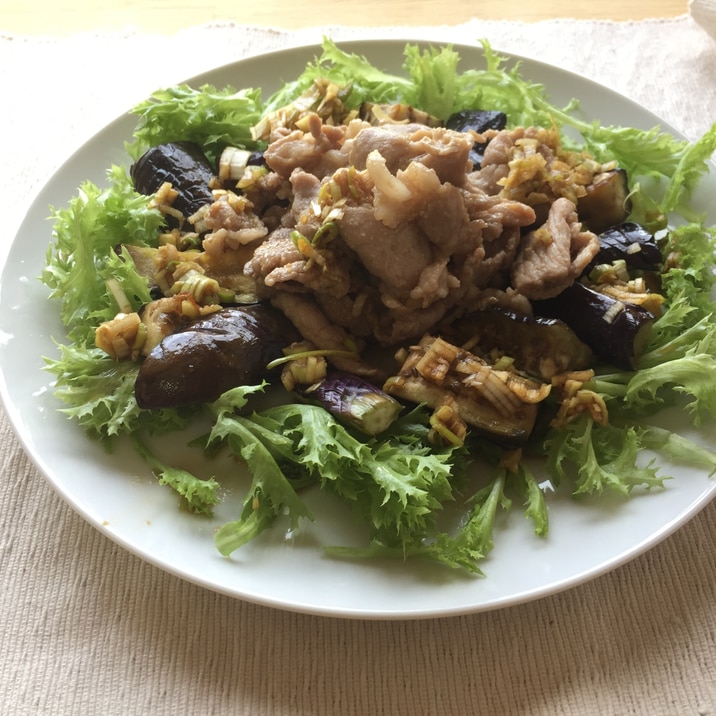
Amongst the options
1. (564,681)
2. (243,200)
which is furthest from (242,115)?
(564,681)

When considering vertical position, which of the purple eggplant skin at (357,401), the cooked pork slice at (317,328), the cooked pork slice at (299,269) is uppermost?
the cooked pork slice at (299,269)

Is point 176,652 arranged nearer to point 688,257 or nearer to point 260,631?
point 260,631

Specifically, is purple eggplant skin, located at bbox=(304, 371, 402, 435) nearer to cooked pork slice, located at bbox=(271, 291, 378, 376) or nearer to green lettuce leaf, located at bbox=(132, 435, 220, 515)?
cooked pork slice, located at bbox=(271, 291, 378, 376)

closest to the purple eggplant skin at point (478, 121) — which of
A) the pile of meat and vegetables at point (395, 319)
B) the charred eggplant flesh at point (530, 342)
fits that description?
the pile of meat and vegetables at point (395, 319)

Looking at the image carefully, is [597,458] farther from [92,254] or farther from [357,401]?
[92,254]

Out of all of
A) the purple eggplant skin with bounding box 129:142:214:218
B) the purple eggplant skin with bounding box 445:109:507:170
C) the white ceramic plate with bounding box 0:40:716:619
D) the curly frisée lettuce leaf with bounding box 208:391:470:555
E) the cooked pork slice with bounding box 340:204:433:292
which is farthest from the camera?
the purple eggplant skin with bounding box 445:109:507:170

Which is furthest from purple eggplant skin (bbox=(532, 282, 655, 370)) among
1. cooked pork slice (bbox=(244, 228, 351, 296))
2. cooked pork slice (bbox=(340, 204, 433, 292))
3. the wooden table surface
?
the wooden table surface

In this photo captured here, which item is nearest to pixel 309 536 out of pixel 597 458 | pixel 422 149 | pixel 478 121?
pixel 597 458

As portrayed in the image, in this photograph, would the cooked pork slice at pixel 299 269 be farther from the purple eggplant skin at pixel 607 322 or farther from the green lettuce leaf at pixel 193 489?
the purple eggplant skin at pixel 607 322
